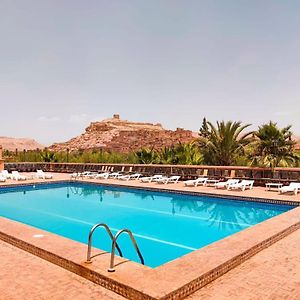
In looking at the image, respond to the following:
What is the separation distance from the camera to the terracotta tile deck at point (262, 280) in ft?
13.7

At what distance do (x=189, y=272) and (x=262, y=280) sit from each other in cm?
102

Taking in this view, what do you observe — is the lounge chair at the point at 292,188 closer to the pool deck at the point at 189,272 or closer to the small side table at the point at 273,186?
the small side table at the point at 273,186

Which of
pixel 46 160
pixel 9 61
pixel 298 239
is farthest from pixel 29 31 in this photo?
pixel 298 239

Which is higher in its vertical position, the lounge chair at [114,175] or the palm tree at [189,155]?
the palm tree at [189,155]

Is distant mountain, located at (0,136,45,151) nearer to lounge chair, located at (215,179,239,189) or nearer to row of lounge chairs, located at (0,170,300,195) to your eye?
row of lounge chairs, located at (0,170,300,195)

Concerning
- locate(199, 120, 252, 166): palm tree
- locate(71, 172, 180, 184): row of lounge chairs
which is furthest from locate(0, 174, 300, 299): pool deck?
locate(199, 120, 252, 166): palm tree

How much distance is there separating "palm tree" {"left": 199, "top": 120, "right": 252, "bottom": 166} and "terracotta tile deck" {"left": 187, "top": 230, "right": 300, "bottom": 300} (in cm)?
1225

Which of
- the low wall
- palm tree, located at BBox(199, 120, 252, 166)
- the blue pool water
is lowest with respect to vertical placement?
the blue pool water

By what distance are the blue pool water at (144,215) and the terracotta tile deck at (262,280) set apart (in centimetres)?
213

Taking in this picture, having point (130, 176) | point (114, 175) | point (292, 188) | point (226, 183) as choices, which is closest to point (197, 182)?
point (226, 183)

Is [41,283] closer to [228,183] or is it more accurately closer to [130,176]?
[228,183]

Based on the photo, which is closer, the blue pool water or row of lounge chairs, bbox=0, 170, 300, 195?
the blue pool water

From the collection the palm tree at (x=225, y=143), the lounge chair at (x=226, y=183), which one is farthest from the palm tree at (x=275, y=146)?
the palm tree at (x=225, y=143)

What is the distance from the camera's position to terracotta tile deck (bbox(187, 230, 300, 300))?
4.18m
